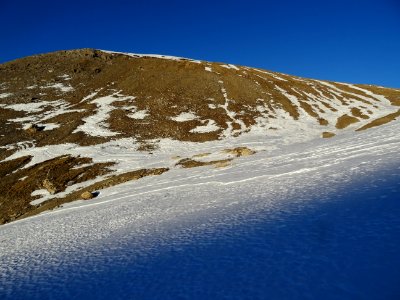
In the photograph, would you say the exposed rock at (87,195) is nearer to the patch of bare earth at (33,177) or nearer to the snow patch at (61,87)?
the patch of bare earth at (33,177)

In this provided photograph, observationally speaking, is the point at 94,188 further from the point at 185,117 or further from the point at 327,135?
the point at 327,135

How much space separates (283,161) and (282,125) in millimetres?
25153

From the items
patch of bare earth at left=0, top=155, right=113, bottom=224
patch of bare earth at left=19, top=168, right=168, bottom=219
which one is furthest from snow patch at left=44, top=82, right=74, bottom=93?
patch of bare earth at left=19, top=168, right=168, bottom=219

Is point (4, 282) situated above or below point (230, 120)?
below

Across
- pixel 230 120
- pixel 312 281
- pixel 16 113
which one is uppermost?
pixel 16 113

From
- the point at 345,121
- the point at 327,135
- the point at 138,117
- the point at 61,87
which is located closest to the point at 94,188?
the point at 138,117

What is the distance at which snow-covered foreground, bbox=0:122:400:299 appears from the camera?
1249 cm

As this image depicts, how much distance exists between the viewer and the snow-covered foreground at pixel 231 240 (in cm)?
1249

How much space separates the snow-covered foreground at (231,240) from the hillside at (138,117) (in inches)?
384

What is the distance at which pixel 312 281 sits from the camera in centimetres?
1188

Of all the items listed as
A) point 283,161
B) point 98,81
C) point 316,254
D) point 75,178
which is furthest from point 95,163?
point 98,81

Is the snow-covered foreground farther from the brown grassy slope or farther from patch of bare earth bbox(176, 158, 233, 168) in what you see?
Result: the brown grassy slope

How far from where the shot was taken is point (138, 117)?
6322 centimetres

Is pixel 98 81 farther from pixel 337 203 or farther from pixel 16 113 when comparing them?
pixel 337 203
